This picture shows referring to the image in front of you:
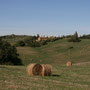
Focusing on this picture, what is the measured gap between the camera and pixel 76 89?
Result: 12383mm

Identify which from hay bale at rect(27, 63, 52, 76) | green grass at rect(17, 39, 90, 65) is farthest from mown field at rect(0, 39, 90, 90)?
green grass at rect(17, 39, 90, 65)

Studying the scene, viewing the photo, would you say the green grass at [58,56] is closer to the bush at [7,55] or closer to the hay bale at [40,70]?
the bush at [7,55]

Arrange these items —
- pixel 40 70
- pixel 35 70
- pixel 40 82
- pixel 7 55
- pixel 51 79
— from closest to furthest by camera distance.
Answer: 1. pixel 40 82
2. pixel 51 79
3. pixel 35 70
4. pixel 40 70
5. pixel 7 55

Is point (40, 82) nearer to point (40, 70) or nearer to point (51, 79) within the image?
point (51, 79)

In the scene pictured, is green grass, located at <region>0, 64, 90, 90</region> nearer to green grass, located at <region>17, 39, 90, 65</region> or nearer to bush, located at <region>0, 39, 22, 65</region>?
bush, located at <region>0, 39, 22, 65</region>

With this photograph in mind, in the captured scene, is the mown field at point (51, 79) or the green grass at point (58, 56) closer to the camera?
A: the mown field at point (51, 79)

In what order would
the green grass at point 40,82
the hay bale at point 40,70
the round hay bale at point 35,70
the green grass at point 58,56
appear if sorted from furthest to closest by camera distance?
Result: the green grass at point 58,56, the round hay bale at point 35,70, the hay bale at point 40,70, the green grass at point 40,82

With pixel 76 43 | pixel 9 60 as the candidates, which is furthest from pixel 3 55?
pixel 76 43

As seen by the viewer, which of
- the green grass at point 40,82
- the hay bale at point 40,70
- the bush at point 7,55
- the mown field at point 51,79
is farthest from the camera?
the bush at point 7,55

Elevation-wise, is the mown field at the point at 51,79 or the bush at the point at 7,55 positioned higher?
the bush at the point at 7,55

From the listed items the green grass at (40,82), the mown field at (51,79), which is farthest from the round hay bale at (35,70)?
the green grass at (40,82)

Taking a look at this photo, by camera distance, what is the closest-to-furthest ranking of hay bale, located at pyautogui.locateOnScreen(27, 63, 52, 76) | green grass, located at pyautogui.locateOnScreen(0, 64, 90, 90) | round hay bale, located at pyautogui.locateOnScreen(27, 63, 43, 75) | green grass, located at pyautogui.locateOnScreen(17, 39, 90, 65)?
1. green grass, located at pyautogui.locateOnScreen(0, 64, 90, 90)
2. hay bale, located at pyautogui.locateOnScreen(27, 63, 52, 76)
3. round hay bale, located at pyautogui.locateOnScreen(27, 63, 43, 75)
4. green grass, located at pyautogui.locateOnScreen(17, 39, 90, 65)

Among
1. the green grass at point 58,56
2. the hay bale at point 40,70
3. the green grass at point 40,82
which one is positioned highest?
the green grass at point 58,56

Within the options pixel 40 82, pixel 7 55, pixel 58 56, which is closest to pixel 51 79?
pixel 40 82
